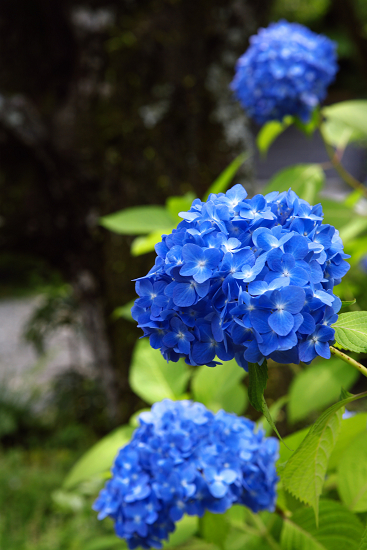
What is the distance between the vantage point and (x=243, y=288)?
34 centimetres

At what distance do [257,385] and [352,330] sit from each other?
0.30 ft

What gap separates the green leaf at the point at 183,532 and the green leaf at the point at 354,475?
0.27 m

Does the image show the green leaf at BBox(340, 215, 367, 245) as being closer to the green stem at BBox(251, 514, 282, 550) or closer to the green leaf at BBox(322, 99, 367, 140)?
the green leaf at BBox(322, 99, 367, 140)

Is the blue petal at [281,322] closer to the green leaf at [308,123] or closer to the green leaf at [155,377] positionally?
the green leaf at [155,377]

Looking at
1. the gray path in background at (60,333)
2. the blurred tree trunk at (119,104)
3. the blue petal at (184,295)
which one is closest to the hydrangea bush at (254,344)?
the blue petal at (184,295)

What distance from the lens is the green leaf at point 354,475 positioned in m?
0.58

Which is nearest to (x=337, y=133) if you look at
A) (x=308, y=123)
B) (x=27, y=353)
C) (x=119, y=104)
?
(x=308, y=123)

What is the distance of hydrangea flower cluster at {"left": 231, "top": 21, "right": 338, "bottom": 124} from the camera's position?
1012 mm

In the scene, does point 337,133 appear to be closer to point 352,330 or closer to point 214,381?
point 214,381

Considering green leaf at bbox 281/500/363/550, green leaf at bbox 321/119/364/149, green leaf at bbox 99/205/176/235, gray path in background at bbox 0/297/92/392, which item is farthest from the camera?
gray path in background at bbox 0/297/92/392

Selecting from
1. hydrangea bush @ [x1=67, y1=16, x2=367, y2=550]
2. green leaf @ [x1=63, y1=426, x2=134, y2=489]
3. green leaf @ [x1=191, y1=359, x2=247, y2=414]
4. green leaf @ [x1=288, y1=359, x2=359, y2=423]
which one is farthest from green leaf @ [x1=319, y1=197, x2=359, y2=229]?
green leaf @ [x1=63, y1=426, x2=134, y2=489]

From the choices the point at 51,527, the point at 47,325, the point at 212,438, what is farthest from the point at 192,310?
the point at 47,325

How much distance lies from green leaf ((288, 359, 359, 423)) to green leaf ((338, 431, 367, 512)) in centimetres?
40

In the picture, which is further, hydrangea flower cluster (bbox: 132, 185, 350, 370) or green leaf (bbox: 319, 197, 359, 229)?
green leaf (bbox: 319, 197, 359, 229)
